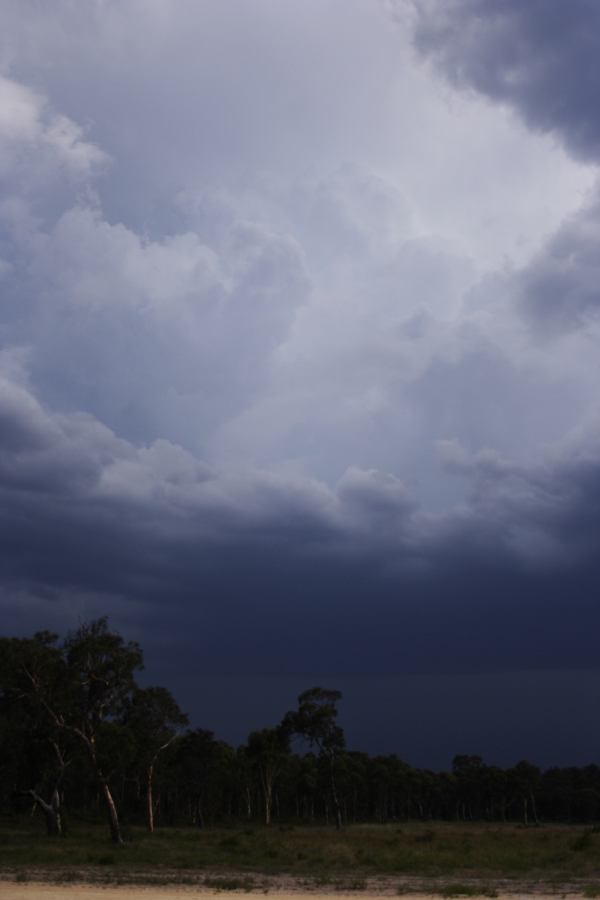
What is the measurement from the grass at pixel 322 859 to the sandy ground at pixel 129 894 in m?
1.54

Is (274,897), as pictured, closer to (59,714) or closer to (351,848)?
(351,848)

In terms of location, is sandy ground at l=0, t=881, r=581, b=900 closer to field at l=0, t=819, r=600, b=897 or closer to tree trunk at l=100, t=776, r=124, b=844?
field at l=0, t=819, r=600, b=897

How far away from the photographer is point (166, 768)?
289 feet

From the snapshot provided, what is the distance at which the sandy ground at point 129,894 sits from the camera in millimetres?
23703

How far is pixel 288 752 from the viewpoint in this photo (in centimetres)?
8856

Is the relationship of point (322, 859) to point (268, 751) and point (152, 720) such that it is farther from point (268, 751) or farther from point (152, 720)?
point (268, 751)


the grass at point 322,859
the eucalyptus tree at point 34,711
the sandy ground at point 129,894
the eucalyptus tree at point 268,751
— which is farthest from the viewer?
the eucalyptus tree at point 268,751

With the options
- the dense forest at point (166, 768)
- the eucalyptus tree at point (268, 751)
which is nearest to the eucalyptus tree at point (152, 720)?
the dense forest at point (166, 768)

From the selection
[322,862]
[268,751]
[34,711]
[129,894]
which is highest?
[34,711]

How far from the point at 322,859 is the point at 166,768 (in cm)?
5174

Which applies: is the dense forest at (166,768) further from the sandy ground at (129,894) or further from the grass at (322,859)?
the sandy ground at (129,894)

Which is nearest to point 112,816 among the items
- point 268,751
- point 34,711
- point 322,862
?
point 34,711

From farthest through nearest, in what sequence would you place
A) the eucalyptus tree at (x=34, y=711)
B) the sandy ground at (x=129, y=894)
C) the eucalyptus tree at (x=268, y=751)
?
the eucalyptus tree at (x=268, y=751) < the eucalyptus tree at (x=34, y=711) < the sandy ground at (x=129, y=894)

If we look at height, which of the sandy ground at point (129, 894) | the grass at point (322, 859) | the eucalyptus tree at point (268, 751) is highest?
the eucalyptus tree at point (268, 751)
